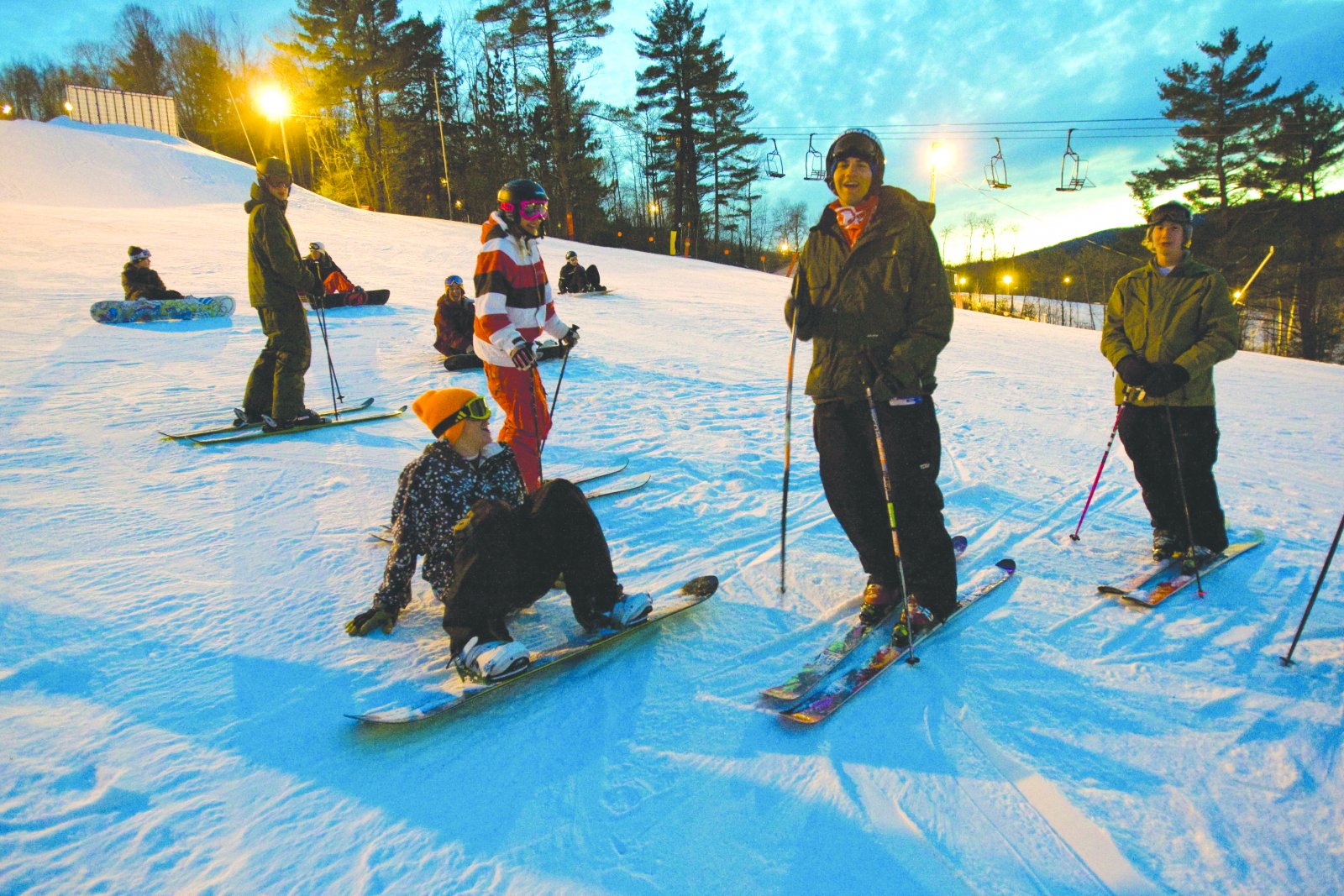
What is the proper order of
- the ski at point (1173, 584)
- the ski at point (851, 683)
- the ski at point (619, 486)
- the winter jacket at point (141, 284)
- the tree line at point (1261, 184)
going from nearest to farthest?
the ski at point (851, 683) → the ski at point (1173, 584) → the ski at point (619, 486) → the winter jacket at point (141, 284) → the tree line at point (1261, 184)

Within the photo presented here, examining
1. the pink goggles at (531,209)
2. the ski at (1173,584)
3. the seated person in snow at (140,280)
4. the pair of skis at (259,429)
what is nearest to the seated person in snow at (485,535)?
the pink goggles at (531,209)

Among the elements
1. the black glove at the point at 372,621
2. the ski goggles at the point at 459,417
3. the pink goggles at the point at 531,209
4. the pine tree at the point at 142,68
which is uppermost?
the pine tree at the point at 142,68

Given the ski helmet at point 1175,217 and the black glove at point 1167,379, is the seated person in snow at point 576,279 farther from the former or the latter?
the black glove at point 1167,379

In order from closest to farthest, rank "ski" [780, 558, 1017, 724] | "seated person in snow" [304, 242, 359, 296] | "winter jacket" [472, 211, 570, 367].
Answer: "ski" [780, 558, 1017, 724] → "winter jacket" [472, 211, 570, 367] → "seated person in snow" [304, 242, 359, 296]

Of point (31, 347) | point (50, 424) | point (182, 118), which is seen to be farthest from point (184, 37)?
point (50, 424)

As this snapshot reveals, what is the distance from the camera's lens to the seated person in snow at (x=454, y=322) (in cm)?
812

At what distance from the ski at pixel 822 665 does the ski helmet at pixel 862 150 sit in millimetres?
1790

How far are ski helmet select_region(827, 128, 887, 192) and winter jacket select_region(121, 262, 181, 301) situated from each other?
10417 millimetres

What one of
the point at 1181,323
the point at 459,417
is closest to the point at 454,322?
the point at 459,417

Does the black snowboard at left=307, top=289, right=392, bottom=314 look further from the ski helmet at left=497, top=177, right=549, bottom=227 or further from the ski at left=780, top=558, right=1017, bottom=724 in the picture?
the ski at left=780, top=558, right=1017, bottom=724

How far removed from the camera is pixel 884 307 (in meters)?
2.57

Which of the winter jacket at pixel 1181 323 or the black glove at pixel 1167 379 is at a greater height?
the winter jacket at pixel 1181 323

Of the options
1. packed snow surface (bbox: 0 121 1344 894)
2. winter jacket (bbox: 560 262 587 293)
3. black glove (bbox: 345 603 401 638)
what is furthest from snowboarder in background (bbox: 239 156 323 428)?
winter jacket (bbox: 560 262 587 293)

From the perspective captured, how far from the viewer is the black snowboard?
36.4ft
